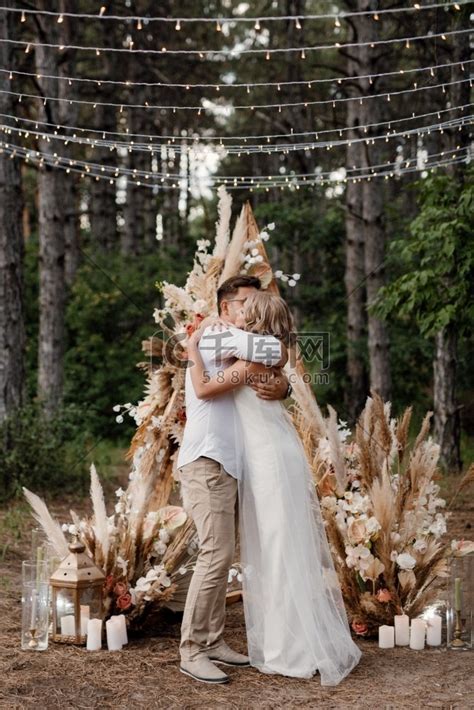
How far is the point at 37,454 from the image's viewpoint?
8898 mm

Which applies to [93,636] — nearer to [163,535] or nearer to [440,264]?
[163,535]

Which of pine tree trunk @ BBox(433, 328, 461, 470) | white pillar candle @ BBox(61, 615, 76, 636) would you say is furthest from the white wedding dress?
pine tree trunk @ BBox(433, 328, 461, 470)

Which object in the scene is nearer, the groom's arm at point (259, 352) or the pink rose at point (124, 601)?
the groom's arm at point (259, 352)

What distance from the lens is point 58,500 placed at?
8.91 metres

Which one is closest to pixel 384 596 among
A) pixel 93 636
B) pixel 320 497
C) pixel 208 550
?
pixel 320 497

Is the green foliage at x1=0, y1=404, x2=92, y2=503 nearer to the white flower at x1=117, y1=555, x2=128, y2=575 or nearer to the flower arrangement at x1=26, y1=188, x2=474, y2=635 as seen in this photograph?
the flower arrangement at x1=26, y1=188, x2=474, y2=635

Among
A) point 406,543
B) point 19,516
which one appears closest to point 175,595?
point 406,543

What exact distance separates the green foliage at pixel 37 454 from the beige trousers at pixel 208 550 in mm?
4744

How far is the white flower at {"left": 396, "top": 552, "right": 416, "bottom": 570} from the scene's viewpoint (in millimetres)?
4543

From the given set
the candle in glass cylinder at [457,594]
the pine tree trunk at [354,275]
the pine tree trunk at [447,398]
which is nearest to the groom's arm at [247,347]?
the candle in glass cylinder at [457,594]

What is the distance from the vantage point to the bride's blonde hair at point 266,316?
4.07 metres

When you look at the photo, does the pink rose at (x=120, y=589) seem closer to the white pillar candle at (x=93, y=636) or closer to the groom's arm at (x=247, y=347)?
the white pillar candle at (x=93, y=636)

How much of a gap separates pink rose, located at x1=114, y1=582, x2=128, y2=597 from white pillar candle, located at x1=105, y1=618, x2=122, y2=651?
8.3 inches

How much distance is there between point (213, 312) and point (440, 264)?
137 inches
